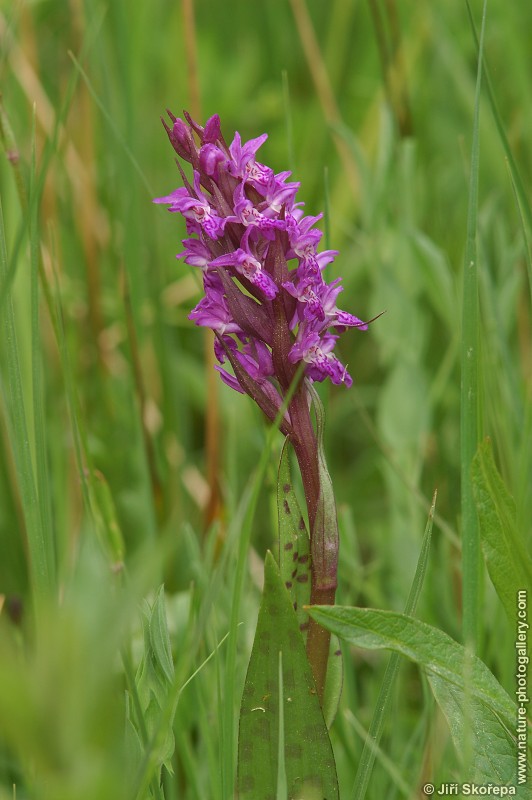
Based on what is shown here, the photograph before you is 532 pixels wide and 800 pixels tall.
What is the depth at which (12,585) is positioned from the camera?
5.76 ft

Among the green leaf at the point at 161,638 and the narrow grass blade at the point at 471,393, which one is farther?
the narrow grass blade at the point at 471,393

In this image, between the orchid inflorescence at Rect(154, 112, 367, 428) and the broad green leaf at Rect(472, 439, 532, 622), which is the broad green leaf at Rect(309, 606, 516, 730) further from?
the orchid inflorescence at Rect(154, 112, 367, 428)

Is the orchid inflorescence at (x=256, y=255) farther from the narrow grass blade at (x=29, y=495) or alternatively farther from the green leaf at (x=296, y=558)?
the narrow grass blade at (x=29, y=495)

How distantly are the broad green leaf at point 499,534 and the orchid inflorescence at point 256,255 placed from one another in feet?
0.57

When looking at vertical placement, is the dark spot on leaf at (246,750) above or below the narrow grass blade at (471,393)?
below

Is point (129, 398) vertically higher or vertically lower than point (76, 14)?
lower

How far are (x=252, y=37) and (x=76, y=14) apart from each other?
Answer: 109 centimetres

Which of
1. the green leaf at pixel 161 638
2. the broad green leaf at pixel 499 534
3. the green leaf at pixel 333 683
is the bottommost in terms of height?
the green leaf at pixel 333 683

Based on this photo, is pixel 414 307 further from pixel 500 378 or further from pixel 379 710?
pixel 379 710

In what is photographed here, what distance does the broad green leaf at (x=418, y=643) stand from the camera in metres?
0.80

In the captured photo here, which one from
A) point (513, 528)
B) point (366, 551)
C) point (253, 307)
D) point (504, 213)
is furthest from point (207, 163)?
point (504, 213)

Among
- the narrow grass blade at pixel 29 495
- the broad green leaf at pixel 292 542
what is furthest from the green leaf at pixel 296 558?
the narrow grass blade at pixel 29 495

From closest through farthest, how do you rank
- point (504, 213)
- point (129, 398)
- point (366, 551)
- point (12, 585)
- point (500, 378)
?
point (500, 378) → point (12, 585) → point (129, 398) → point (366, 551) → point (504, 213)

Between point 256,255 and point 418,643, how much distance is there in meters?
0.39
